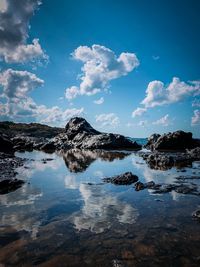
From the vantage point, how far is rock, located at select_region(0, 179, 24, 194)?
12973 mm

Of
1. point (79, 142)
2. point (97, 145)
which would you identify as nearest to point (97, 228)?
point (97, 145)

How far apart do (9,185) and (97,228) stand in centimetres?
738

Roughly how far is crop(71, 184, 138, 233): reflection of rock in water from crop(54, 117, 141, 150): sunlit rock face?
135ft

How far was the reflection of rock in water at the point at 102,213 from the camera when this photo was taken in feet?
27.5

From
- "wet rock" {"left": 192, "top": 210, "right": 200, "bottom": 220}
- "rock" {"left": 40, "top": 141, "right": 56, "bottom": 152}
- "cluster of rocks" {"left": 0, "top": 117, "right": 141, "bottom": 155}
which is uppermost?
"cluster of rocks" {"left": 0, "top": 117, "right": 141, "bottom": 155}

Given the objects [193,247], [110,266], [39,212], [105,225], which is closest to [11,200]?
[39,212]

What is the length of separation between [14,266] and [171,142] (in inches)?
1826

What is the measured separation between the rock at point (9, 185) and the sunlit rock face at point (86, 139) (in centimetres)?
3856

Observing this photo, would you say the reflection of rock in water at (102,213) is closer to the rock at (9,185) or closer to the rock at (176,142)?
the rock at (9,185)

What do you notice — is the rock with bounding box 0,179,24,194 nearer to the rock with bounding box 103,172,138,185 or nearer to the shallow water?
the shallow water

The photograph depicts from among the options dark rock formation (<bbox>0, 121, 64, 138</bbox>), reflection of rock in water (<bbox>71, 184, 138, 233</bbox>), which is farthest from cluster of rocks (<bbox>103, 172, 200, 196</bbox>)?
dark rock formation (<bbox>0, 121, 64, 138</bbox>)

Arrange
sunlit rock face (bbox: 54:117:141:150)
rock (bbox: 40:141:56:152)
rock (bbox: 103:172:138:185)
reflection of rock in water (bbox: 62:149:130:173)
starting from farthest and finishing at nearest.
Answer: rock (bbox: 40:141:56:152) < sunlit rock face (bbox: 54:117:141:150) < reflection of rock in water (bbox: 62:149:130:173) < rock (bbox: 103:172:138:185)

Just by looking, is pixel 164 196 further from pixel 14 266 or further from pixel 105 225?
pixel 14 266

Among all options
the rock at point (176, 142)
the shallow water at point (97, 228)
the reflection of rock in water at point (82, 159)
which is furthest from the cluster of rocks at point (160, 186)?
the rock at point (176, 142)
